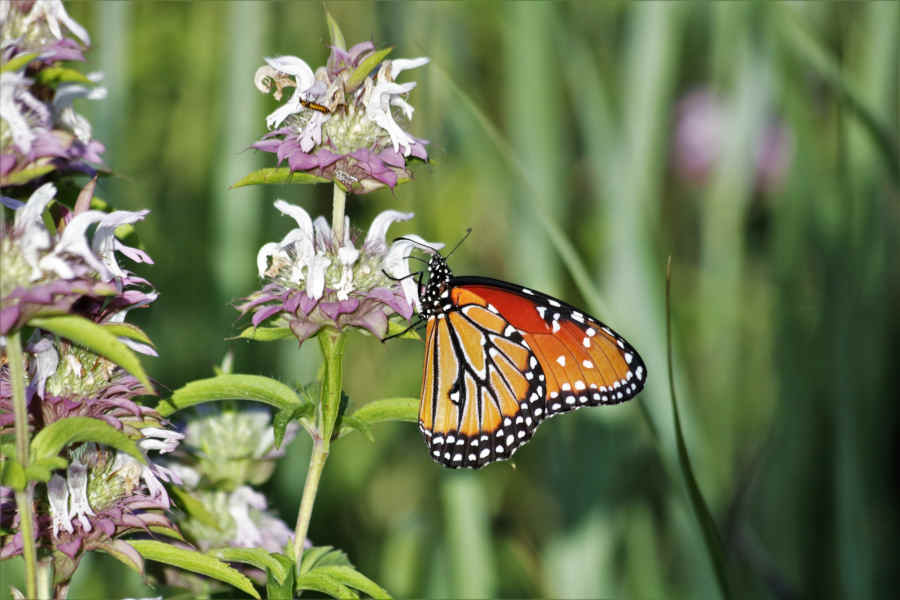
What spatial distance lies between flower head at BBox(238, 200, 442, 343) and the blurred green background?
333 millimetres

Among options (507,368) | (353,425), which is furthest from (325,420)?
(507,368)

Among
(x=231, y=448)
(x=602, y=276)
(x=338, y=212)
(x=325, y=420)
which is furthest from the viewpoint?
(x=602, y=276)

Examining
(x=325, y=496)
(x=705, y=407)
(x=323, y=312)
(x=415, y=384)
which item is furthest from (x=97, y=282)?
(x=705, y=407)

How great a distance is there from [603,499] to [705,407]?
0.83 meters

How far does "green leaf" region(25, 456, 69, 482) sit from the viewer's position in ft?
2.84

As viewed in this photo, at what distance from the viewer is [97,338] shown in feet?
2.89

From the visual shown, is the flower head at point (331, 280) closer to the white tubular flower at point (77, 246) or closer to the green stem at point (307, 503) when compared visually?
the green stem at point (307, 503)

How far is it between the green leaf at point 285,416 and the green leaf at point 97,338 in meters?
0.23

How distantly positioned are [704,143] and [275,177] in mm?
2936

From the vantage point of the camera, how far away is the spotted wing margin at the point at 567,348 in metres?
1.63

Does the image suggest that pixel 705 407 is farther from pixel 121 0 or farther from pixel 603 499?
pixel 121 0

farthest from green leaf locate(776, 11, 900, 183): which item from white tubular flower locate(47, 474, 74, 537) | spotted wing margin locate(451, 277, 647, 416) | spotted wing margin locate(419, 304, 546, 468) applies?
white tubular flower locate(47, 474, 74, 537)

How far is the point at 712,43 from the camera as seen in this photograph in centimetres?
280

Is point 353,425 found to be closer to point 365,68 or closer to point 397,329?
point 397,329
